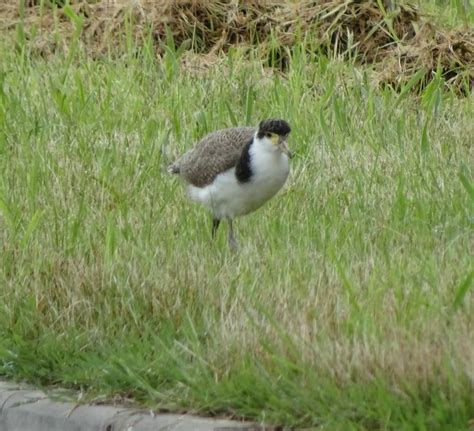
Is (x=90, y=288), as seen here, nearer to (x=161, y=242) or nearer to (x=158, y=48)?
Answer: (x=161, y=242)

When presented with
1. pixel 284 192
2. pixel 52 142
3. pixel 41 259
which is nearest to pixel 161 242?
pixel 41 259

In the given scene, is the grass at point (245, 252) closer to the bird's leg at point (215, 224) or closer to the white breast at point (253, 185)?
the bird's leg at point (215, 224)

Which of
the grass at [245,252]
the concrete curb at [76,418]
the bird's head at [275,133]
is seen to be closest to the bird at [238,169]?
the bird's head at [275,133]

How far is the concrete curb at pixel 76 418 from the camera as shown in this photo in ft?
18.3

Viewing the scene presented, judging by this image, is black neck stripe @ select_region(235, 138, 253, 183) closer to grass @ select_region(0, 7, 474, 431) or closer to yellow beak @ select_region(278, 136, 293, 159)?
yellow beak @ select_region(278, 136, 293, 159)

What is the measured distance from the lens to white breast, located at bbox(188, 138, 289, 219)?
7.81m

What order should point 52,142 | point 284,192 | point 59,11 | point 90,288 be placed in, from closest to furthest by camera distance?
point 90,288 < point 284,192 < point 52,142 < point 59,11

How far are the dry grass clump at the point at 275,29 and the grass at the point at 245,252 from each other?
64 centimetres

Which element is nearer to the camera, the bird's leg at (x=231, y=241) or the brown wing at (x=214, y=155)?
the bird's leg at (x=231, y=241)

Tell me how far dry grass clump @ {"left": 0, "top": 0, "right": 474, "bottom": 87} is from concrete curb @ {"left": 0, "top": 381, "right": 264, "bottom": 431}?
5.87 meters

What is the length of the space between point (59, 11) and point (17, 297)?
6.38 meters

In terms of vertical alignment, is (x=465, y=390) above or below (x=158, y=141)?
above

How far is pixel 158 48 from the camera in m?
12.2

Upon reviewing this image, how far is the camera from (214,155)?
8125mm
